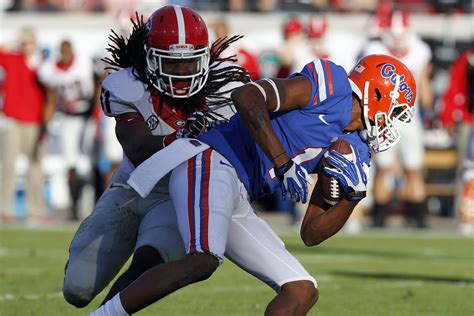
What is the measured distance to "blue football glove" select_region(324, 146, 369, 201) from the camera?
16.8ft

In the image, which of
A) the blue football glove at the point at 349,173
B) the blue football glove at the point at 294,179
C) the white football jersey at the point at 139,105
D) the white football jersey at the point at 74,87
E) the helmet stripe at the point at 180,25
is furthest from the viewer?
the white football jersey at the point at 74,87

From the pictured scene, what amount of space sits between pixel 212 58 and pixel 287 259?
1.27 m

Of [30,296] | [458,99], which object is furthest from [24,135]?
[30,296]

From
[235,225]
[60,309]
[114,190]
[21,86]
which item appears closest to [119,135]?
[114,190]

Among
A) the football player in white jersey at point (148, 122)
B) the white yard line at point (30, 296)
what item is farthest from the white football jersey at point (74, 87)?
the football player in white jersey at point (148, 122)

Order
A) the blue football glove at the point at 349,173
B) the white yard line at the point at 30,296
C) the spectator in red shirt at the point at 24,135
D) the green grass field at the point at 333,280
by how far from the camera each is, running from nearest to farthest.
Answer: the blue football glove at the point at 349,173
the green grass field at the point at 333,280
the white yard line at the point at 30,296
the spectator in red shirt at the point at 24,135

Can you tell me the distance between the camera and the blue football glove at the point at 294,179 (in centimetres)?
499

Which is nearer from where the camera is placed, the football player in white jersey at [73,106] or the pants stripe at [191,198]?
the pants stripe at [191,198]

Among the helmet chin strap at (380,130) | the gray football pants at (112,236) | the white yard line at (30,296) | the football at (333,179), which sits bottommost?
the white yard line at (30,296)

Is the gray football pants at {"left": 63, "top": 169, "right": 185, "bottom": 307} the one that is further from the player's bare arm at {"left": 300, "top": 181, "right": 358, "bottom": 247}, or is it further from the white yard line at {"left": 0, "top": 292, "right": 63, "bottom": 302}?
the white yard line at {"left": 0, "top": 292, "right": 63, "bottom": 302}

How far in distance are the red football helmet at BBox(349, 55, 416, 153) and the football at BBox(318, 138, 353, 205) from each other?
179mm

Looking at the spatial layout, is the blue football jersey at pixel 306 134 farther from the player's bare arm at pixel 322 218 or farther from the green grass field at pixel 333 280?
the green grass field at pixel 333 280

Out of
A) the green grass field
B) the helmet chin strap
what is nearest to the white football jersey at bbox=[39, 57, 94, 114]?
the green grass field

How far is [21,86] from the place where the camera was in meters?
13.9
